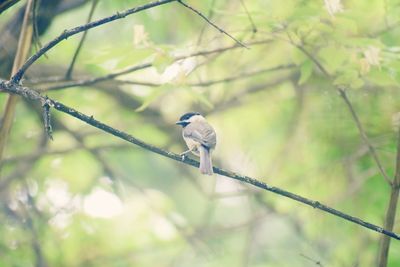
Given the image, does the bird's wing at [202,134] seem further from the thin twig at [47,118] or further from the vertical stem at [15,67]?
the thin twig at [47,118]

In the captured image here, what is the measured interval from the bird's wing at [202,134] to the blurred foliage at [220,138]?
25 cm

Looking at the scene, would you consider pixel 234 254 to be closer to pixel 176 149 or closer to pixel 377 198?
pixel 176 149

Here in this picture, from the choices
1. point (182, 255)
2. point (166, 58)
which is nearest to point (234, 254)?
point (182, 255)

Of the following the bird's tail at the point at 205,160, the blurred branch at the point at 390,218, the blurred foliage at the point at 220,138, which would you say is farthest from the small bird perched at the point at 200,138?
the blurred branch at the point at 390,218

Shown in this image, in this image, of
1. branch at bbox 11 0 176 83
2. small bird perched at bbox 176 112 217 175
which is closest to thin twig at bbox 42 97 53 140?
branch at bbox 11 0 176 83

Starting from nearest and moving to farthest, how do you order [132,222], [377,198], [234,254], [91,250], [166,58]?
[166,58]
[377,198]
[91,250]
[132,222]
[234,254]

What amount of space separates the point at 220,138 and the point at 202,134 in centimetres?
195

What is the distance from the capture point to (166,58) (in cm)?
319

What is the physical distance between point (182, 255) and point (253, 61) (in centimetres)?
203

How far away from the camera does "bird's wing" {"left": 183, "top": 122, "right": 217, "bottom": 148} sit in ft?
14.0

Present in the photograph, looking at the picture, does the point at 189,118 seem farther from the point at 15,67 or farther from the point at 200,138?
the point at 15,67

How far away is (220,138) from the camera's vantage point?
6.26 meters

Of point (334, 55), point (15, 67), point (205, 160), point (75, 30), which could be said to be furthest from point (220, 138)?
point (75, 30)

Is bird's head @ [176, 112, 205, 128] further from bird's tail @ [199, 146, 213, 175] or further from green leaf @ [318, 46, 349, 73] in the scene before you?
green leaf @ [318, 46, 349, 73]
